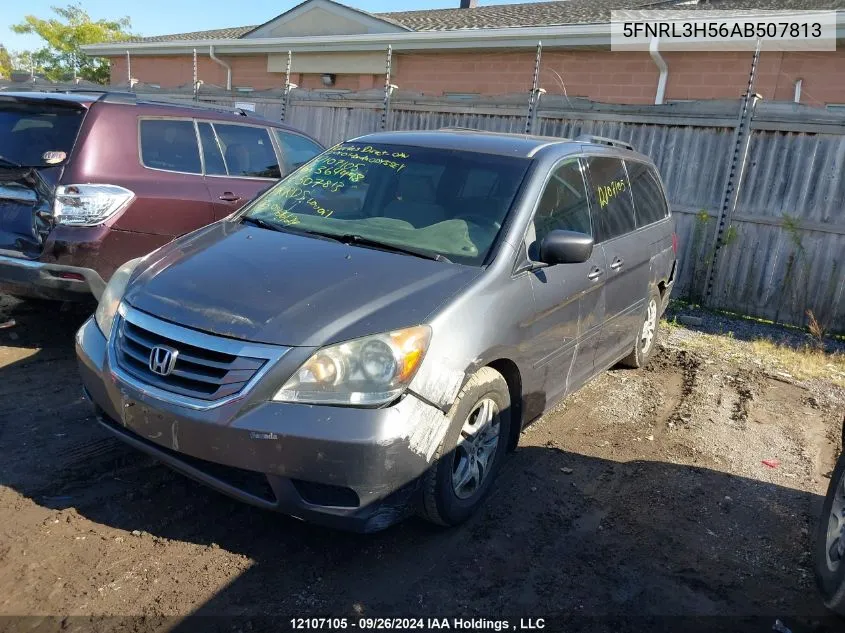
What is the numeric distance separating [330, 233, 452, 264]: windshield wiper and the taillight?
2119 mm

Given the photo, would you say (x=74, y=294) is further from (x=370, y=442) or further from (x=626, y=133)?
(x=626, y=133)

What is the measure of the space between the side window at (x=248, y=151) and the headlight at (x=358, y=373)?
3832 mm

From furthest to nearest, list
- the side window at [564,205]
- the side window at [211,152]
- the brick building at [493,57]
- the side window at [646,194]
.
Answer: the brick building at [493,57], the side window at [211,152], the side window at [646,194], the side window at [564,205]

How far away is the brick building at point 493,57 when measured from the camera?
11.4 meters

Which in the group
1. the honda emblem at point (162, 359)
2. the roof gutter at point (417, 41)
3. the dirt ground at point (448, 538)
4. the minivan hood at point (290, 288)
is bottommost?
the dirt ground at point (448, 538)

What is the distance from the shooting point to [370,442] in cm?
272

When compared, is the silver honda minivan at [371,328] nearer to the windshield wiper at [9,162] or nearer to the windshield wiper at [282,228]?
the windshield wiper at [282,228]

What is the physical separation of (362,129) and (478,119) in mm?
2291

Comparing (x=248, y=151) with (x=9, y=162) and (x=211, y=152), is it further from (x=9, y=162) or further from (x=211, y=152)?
(x=9, y=162)

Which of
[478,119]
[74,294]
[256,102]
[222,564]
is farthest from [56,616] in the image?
[256,102]

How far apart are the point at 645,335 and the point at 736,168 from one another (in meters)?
3.49

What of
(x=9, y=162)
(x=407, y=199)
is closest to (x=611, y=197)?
(x=407, y=199)

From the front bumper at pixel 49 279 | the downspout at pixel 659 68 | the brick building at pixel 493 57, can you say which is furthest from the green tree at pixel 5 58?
the front bumper at pixel 49 279

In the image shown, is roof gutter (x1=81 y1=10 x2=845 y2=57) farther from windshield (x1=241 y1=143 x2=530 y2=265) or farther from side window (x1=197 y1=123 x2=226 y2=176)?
windshield (x1=241 y1=143 x2=530 y2=265)
